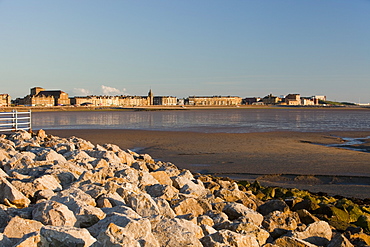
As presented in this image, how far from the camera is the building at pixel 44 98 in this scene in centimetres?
13762

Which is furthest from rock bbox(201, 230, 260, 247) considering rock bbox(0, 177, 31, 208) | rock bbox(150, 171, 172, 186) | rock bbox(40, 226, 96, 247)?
rock bbox(150, 171, 172, 186)

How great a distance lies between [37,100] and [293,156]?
136 metres

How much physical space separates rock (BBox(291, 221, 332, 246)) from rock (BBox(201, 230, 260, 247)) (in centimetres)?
70

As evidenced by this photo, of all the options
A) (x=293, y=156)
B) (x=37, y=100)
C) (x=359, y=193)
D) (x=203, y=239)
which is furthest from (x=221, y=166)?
(x=37, y=100)

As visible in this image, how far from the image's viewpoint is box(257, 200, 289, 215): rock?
18.5 feet

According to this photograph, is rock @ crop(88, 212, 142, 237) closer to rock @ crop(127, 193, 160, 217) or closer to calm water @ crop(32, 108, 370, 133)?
rock @ crop(127, 193, 160, 217)

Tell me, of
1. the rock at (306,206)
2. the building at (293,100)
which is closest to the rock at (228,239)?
the rock at (306,206)

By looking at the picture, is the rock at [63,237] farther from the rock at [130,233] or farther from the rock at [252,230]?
the rock at [252,230]

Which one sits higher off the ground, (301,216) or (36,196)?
(36,196)

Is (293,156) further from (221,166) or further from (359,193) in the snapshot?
(359,193)

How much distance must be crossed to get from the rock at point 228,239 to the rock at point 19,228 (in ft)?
5.46

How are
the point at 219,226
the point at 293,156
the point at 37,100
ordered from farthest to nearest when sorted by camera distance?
the point at 37,100 → the point at 293,156 → the point at 219,226

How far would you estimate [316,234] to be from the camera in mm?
4730

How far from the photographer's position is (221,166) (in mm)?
12086
